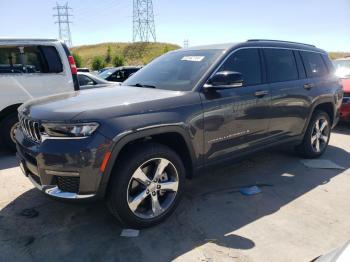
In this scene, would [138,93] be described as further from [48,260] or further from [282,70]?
[282,70]

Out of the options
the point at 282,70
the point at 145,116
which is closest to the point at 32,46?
the point at 145,116

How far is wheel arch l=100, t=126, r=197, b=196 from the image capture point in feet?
9.60

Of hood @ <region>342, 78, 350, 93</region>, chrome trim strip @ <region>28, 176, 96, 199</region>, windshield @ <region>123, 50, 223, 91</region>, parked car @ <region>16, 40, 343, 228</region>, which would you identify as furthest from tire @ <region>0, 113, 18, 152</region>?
hood @ <region>342, 78, 350, 93</region>

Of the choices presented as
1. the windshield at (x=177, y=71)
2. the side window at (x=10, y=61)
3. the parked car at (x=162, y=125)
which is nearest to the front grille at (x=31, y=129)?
the parked car at (x=162, y=125)

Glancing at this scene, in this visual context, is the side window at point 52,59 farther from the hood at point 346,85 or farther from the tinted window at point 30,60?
the hood at point 346,85

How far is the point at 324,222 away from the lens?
3.50 metres

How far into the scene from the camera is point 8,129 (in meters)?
5.76

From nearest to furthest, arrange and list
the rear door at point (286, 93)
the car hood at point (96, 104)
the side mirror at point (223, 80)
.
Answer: the car hood at point (96, 104), the side mirror at point (223, 80), the rear door at point (286, 93)

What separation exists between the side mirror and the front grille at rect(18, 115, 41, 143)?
172 cm

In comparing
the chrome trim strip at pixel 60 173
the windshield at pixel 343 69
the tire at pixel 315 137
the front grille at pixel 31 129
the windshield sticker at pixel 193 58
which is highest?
the windshield sticker at pixel 193 58

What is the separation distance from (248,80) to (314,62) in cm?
187

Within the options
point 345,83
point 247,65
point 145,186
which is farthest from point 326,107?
point 145,186

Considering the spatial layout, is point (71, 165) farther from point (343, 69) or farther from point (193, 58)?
point (343, 69)

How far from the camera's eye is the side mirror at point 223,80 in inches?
138
